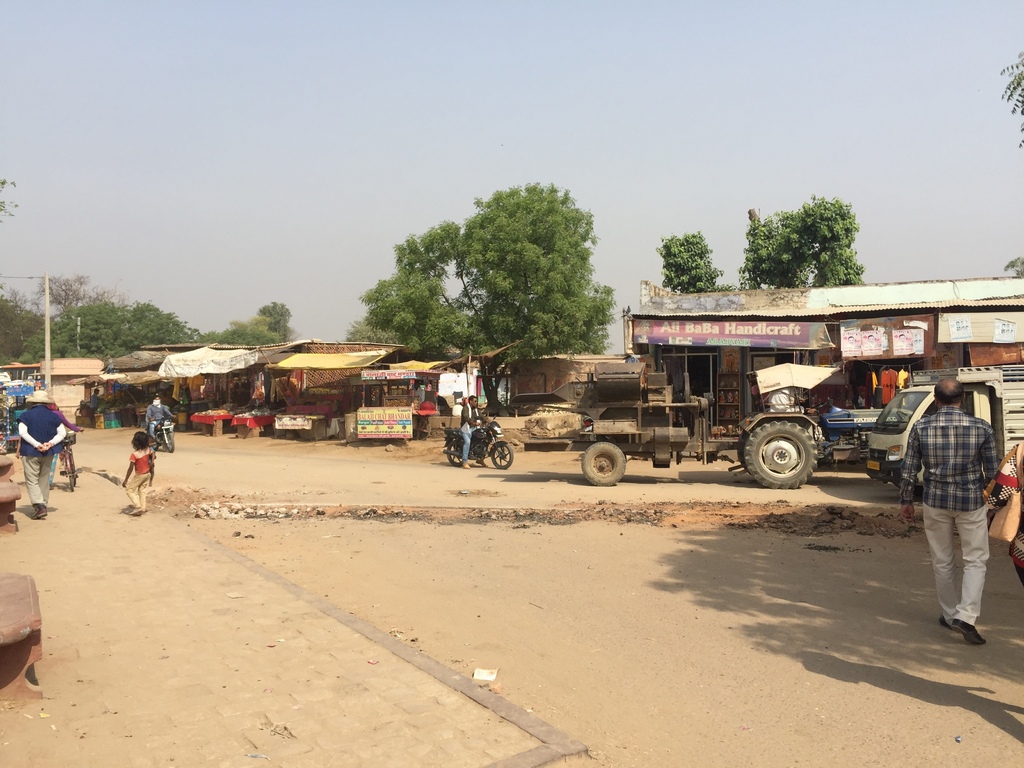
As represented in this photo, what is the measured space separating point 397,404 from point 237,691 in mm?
20448

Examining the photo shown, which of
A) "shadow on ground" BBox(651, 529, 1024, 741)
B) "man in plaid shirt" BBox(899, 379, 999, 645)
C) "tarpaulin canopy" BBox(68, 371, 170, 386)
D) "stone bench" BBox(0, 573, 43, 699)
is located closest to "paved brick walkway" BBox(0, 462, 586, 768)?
"stone bench" BBox(0, 573, 43, 699)

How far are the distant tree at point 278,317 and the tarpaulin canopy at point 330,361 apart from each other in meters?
58.7

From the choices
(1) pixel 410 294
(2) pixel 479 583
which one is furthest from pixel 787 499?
(1) pixel 410 294

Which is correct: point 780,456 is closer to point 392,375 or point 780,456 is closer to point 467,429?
point 467,429

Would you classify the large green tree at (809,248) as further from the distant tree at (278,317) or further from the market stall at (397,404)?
the distant tree at (278,317)

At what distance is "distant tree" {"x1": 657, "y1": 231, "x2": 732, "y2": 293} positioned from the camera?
98.1 feet

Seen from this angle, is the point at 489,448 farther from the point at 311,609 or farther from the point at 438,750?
the point at 438,750

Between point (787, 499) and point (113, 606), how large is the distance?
974 centimetres

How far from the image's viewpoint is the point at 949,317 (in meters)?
18.6

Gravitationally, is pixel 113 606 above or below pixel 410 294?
below

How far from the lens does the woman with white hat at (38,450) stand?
415 inches

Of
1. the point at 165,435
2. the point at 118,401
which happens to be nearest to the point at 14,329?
the point at 118,401

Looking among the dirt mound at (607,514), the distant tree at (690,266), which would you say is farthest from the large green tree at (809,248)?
the dirt mound at (607,514)

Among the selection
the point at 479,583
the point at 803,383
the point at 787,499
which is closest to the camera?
the point at 479,583
